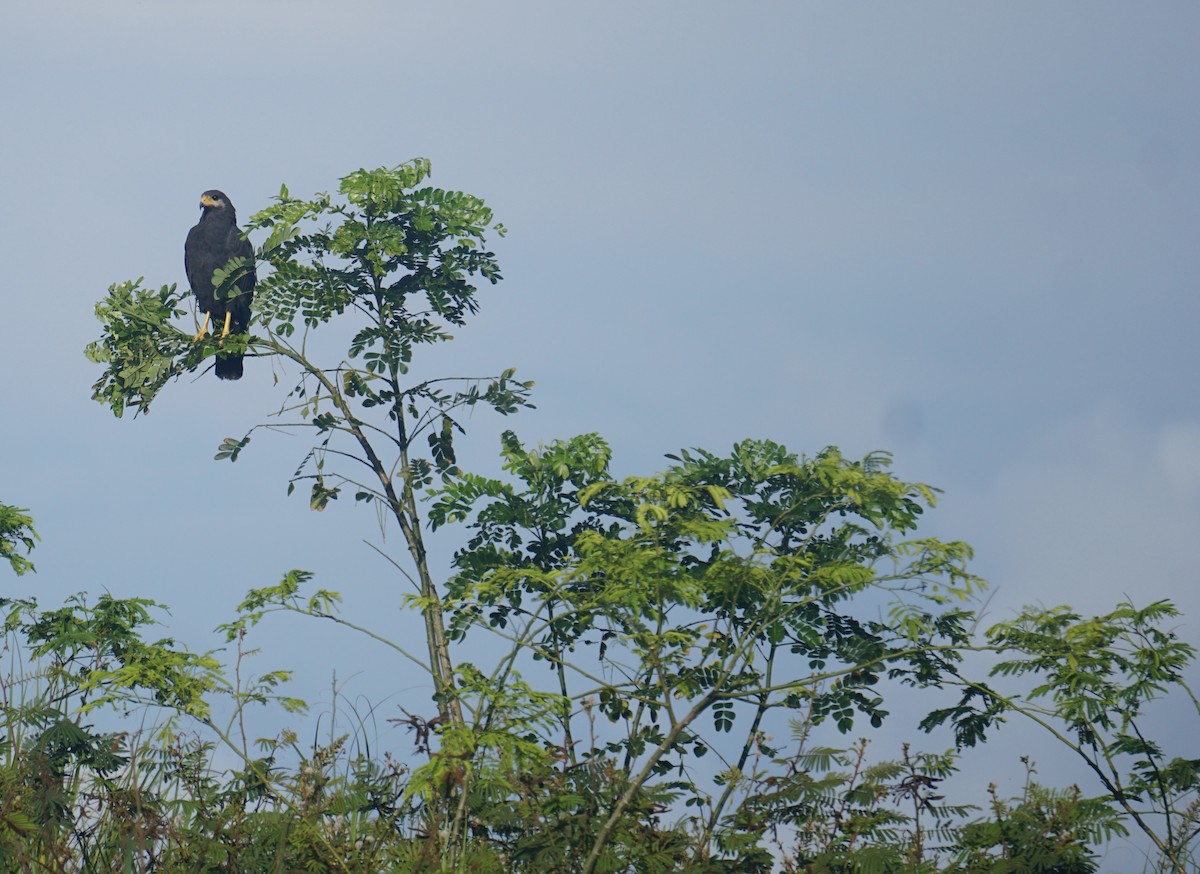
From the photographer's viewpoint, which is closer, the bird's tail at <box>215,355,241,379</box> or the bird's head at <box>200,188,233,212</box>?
the bird's tail at <box>215,355,241,379</box>

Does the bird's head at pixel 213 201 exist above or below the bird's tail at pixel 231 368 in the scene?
above

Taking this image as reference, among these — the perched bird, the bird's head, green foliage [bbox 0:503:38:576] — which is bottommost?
green foliage [bbox 0:503:38:576]

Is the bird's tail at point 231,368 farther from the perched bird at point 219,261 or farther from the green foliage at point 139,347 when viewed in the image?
the green foliage at point 139,347

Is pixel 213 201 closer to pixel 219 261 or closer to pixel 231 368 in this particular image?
pixel 219 261

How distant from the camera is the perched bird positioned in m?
9.78

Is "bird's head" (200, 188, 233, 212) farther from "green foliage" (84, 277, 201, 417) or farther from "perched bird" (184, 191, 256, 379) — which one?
"green foliage" (84, 277, 201, 417)

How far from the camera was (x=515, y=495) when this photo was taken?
676cm

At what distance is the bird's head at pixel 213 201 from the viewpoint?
35.6 feet

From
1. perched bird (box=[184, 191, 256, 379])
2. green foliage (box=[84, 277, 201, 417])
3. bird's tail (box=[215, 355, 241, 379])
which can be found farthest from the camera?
bird's tail (box=[215, 355, 241, 379])

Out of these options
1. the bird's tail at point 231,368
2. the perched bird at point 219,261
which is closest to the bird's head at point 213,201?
the perched bird at point 219,261

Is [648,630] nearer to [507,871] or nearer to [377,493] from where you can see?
[507,871]

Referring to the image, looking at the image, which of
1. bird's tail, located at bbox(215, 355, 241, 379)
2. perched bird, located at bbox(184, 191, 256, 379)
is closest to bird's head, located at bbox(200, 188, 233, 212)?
perched bird, located at bbox(184, 191, 256, 379)

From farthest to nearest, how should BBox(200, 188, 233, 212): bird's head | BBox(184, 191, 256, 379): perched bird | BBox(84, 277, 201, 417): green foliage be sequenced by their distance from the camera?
BBox(200, 188, 233, 212): bird's head → BBox(184, 191, 256, 379): perched bird → BBox(84, 277, 201, 417): green foliage

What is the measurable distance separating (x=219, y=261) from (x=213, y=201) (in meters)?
0.83
